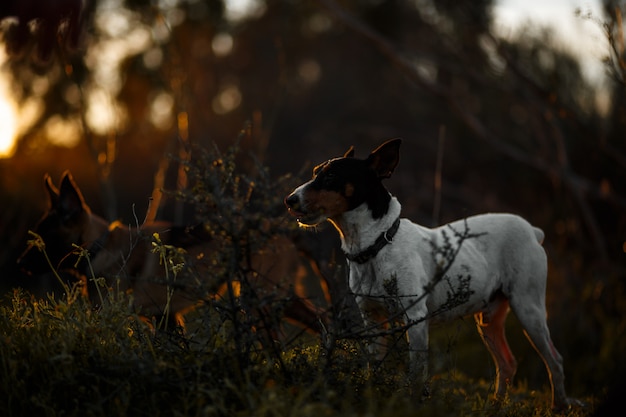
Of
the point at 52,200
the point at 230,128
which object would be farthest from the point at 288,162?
the point at 52,200

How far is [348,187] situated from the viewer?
5.20 meters

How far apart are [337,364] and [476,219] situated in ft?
8.22

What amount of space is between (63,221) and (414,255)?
12.0 feet

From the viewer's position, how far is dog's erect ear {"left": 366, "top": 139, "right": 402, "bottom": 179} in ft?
17.3

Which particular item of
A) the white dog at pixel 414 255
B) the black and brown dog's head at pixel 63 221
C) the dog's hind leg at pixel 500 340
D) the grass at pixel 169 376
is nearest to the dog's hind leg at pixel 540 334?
the white dog at pixel 414 255

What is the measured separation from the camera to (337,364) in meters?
4.18

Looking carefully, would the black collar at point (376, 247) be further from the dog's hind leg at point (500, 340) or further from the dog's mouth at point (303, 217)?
the dog's hind leg at point (500, 340)

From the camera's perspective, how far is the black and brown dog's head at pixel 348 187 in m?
5.08

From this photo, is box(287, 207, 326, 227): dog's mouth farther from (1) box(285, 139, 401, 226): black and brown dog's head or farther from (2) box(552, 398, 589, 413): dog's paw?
(2) box(552, 398, 589, 413): dog's paw

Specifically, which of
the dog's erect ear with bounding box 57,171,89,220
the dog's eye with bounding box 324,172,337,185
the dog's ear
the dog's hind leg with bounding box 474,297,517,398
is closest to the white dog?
the dog's eye with bounding box 324,172,337,185

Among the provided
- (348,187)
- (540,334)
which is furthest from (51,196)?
(540,334)

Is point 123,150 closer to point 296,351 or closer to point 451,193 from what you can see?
point 451,193

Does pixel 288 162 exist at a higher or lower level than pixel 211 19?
lower

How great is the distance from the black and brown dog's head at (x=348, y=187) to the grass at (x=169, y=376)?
108 cm
